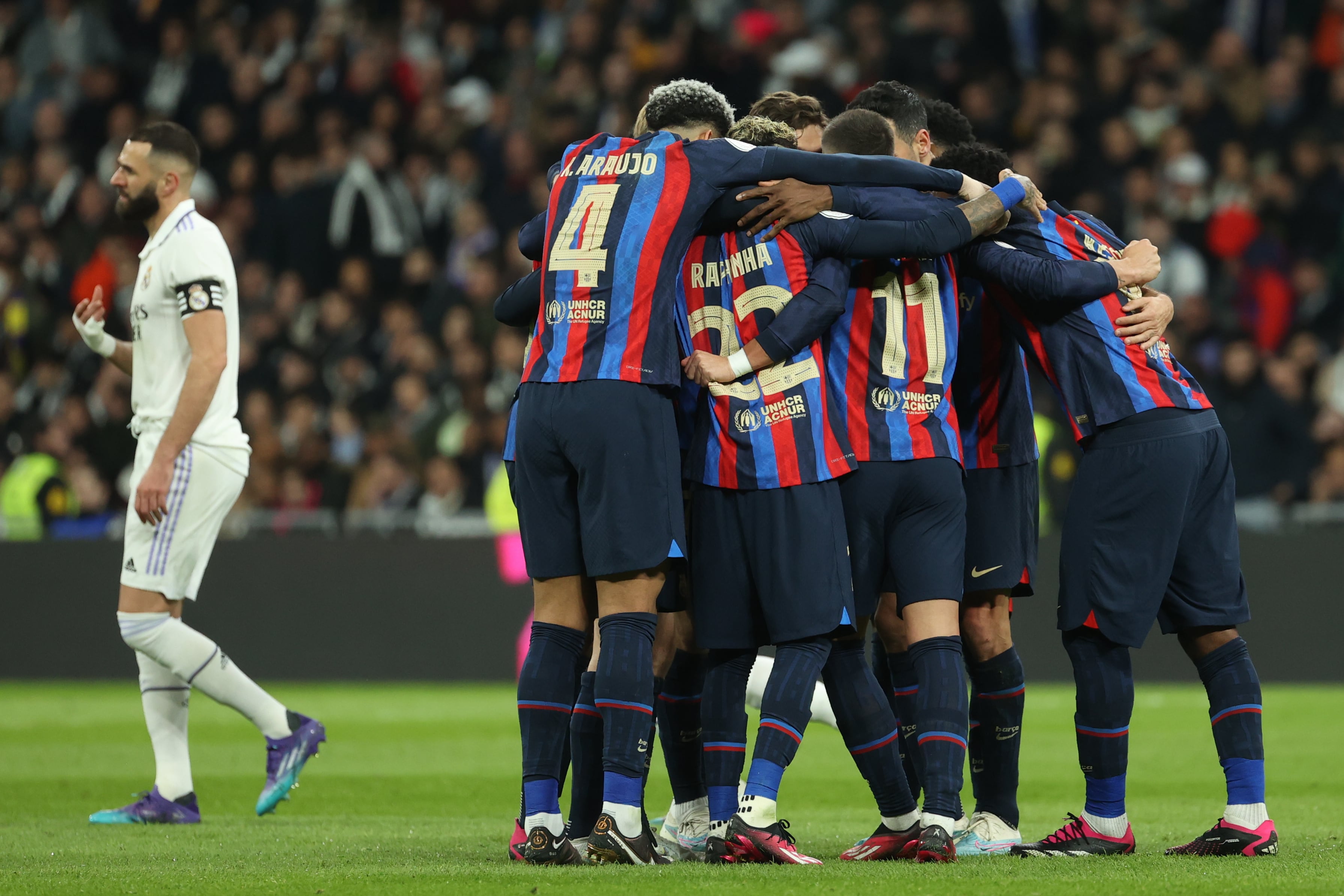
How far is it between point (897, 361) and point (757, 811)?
1463mm

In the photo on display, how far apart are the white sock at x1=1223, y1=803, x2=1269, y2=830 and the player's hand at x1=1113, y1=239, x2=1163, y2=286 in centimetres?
166

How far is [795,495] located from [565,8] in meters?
13.7

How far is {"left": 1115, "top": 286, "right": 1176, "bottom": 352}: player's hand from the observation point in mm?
5250

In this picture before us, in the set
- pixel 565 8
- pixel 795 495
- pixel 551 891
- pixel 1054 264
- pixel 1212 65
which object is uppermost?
pixel 565 8

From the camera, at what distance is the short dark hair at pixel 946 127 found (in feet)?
19.3

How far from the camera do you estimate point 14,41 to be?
18.9m

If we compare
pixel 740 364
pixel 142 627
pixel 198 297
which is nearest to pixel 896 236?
pixel 740 364

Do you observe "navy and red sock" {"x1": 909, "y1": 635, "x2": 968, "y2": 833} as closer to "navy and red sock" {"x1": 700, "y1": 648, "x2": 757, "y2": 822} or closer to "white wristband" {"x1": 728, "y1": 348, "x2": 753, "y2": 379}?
"navy and red sock" {"x1": 700, "y1": 648, "x2": 757, "y2": 822}

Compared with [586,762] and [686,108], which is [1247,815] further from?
[686,108]

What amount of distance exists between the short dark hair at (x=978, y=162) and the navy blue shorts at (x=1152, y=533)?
1.02 metres

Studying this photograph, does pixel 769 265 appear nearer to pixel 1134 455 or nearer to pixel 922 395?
pixel 922 395

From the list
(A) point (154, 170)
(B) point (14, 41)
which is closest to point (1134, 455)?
(A) point (154, 170)

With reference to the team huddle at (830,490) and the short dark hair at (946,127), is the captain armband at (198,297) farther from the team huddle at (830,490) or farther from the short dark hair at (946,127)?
the short dark hair at (946,127)

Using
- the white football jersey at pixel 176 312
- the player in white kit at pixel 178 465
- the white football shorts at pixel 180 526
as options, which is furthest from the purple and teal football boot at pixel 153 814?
the white football jersey at pixel 176 312
